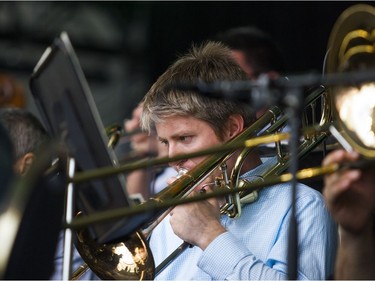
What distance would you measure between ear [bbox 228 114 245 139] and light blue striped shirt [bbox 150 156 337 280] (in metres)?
0.16

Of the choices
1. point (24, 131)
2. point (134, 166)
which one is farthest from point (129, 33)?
point (134, 166)

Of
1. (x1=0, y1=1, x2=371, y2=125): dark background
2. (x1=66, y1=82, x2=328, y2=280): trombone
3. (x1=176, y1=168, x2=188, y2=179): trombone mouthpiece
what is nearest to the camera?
(x1=66, y1=82, x2=328, y2=280): trombone

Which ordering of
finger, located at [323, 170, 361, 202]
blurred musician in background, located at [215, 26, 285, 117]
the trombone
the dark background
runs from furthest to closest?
the dark background → blurred musician in background, located at [215, 26, 285, 117] → the trombone → finger, located at [323, 170, 361, 202]

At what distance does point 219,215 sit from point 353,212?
3.59 feet

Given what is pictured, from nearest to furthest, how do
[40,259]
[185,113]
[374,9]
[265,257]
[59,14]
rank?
[40,259] → [374,9] → [265,257] → [185,113] → [59,14]

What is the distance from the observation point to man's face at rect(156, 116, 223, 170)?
14.3 feet

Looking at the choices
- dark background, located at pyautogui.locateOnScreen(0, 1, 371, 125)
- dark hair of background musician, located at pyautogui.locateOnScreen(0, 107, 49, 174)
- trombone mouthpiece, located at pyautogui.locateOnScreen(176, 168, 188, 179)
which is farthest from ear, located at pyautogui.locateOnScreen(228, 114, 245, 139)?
dark background, located at pyautogui.locateOnScreen(0, 1, 371, 125)

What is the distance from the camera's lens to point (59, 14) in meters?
7.74

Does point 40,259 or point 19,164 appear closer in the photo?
point 40,259

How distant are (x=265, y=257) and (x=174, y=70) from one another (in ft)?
2.74

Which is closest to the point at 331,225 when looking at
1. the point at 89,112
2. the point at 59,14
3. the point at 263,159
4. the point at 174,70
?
the point at 263,159

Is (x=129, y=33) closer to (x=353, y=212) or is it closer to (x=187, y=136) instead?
(x=187, y=136)

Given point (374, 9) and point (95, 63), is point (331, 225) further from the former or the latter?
point (95, 63)

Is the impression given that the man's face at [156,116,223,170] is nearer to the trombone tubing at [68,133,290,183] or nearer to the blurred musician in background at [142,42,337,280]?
the blurred musician in background at [142,42,337,280]
